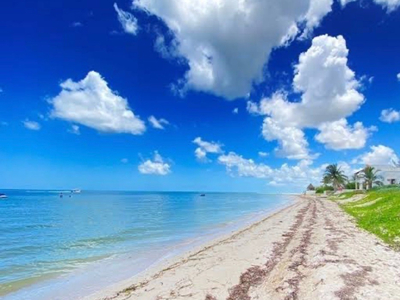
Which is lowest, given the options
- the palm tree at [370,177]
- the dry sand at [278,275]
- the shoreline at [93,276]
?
the shoreline at [93,276]

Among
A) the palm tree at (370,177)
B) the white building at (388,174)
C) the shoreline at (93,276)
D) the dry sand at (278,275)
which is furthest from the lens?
the white building at (388,174)

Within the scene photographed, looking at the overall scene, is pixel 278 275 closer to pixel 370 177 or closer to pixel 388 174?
pixel 370 177

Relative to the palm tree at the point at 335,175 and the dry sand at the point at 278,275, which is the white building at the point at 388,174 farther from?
the dry sand at the point at 278,275

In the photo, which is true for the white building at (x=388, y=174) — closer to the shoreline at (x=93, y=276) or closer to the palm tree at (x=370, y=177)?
the palm tree at (x=370, y=177)

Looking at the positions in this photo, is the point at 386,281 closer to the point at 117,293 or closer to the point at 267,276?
the point at 267,276

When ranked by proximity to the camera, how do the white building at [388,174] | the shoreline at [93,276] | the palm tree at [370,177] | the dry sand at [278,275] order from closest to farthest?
1. the dry sand at [278,275]
2. the shoreline at [93,276]
3. the palm tree at [370,177]
4. the white building at [388,174]

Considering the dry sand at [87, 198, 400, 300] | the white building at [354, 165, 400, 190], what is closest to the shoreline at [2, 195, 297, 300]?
the dry sand at [87, 198, 400, 300]

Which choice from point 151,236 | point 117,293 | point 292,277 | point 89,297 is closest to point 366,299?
point 292,277

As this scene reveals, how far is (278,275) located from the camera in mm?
9602

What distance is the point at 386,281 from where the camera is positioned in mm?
8422

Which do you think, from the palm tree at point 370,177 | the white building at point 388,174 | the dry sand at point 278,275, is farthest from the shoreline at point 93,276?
the white building at point 388,174

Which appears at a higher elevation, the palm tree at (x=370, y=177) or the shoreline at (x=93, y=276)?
the palm tree at (x=370, y=177)

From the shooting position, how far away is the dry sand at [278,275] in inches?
312

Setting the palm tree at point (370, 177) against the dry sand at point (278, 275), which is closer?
the dry sand at point (278, 275)
